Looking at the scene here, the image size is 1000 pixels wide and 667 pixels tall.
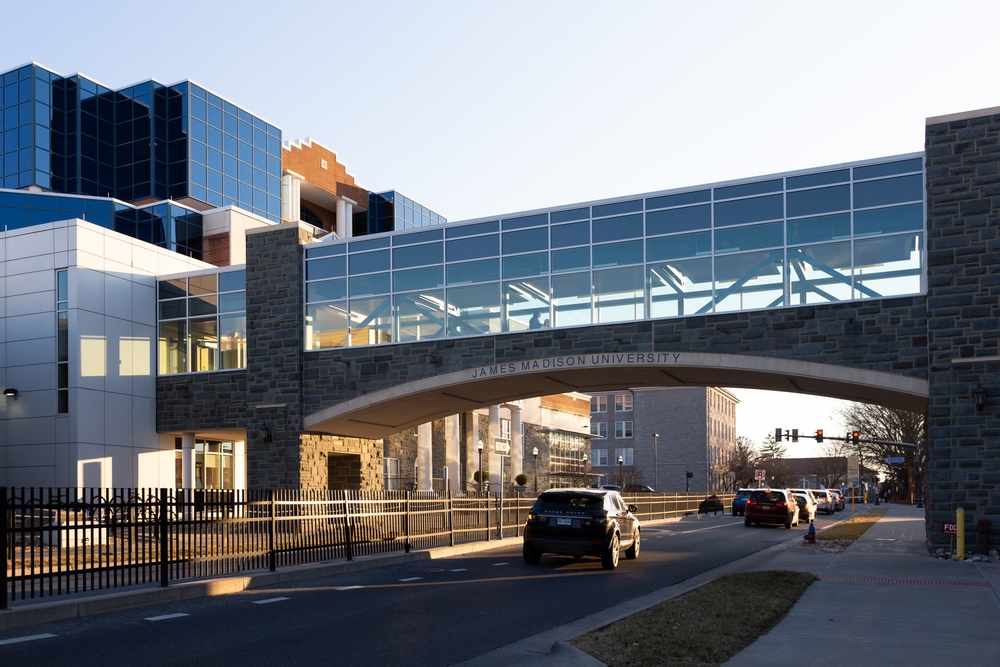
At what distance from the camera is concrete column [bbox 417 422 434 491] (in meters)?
49.9

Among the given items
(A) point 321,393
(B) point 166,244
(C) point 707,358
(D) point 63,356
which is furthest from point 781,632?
(B) point 166,244

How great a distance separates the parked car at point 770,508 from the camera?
122 ft

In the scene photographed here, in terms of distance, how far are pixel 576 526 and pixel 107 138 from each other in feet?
142

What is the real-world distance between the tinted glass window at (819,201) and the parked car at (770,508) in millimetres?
14840

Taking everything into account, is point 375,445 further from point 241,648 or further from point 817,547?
point 241,648

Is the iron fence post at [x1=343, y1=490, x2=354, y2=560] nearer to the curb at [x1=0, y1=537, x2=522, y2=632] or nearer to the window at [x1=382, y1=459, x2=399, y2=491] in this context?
the curb at [x1=0, y1=537, x2=522, y2=632]

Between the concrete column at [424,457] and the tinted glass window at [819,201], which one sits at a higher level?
the tinted glass window at [819,201]

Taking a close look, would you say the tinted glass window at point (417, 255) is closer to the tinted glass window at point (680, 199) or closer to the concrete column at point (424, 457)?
the tinted glass window at point (680, 199)

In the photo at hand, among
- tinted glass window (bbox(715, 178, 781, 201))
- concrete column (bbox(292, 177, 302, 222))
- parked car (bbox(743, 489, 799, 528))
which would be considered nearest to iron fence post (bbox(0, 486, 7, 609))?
tinted glass window (bbox(715, 178, 781, 201))

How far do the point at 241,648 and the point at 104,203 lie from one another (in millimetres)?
42130

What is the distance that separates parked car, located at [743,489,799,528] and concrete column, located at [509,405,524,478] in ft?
88.8

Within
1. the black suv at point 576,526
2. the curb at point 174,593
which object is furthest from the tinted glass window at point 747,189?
the curb at point 174,593

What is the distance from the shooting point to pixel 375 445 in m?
36.7

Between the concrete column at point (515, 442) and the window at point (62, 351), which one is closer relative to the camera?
the window at point (62, 351)
